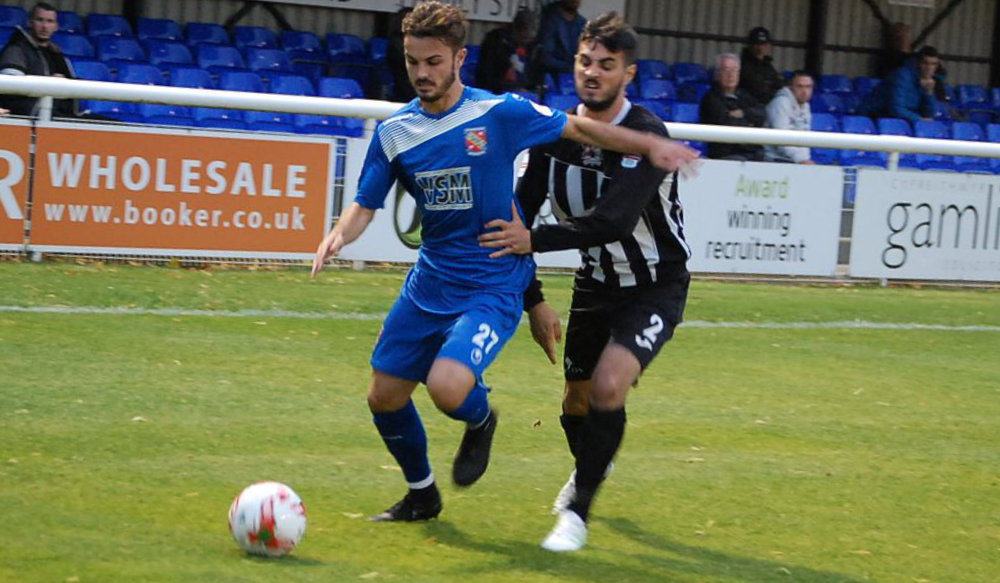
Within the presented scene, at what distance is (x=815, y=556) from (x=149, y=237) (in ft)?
24.1

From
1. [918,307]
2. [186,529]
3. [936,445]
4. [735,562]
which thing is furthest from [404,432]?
[918,307]

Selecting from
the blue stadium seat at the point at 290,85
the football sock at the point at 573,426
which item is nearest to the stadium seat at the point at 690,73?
the blue stadium seat at the point at 290,85

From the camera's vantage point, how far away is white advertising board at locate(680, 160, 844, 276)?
544 inches

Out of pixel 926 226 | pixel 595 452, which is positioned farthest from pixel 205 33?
pixel 595 452

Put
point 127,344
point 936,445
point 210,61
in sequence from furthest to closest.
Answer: point 210,61, point 127,344, point 936,445

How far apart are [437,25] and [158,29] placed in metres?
Answer: 14.6

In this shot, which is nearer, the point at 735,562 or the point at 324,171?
the point at 735,562

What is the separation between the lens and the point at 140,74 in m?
17.3

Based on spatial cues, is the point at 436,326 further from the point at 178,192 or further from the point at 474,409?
the point at 178,192

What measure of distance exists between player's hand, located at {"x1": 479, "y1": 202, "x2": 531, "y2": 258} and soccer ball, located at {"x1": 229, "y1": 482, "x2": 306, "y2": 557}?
1.14m

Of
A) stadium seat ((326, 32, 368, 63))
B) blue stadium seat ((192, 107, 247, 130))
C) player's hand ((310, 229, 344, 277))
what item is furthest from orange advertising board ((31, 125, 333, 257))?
stadium seat ((326, 32, 368, 63))

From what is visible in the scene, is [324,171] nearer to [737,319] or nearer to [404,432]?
[737,319]

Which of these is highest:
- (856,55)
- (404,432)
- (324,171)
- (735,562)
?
(856,55)

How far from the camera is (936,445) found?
7902mm
